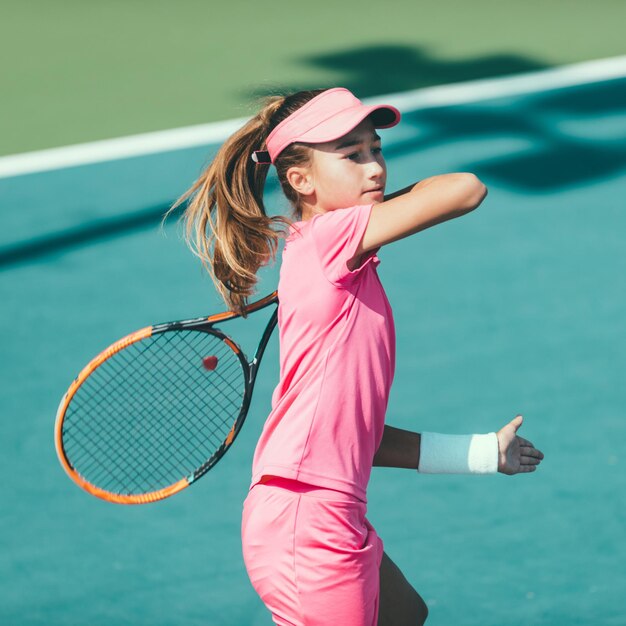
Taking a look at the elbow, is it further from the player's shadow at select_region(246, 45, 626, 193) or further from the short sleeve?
the player's shadow at select_region(246, 45, 626, 193)

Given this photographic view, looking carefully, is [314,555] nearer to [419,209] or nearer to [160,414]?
[419,209]

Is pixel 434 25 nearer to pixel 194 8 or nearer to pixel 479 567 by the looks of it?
pixel 194 8

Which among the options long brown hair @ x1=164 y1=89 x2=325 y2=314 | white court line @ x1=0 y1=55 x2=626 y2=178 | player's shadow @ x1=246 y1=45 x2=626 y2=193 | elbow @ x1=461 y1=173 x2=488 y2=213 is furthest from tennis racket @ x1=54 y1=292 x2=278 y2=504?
white court line @ x1=0 y1=55 x2=626 y2=178

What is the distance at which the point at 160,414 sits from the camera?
3.99 m

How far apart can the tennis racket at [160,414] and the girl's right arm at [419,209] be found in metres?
0.46

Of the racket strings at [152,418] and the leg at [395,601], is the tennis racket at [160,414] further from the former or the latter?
the leg at [395,601]

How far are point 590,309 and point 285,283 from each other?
3245 mm

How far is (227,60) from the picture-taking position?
859 centimetres

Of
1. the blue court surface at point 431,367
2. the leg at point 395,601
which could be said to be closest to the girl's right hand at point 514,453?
the leg at point 395,601

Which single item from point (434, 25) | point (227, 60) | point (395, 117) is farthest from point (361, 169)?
point (434, 25)

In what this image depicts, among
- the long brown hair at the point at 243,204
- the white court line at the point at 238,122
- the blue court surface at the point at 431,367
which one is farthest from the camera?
the white court line at the point at 238,122

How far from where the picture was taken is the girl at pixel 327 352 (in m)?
2.69

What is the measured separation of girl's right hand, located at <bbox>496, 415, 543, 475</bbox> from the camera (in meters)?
3.05

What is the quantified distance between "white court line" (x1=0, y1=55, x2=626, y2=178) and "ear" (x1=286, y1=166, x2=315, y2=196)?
4.59 meters
